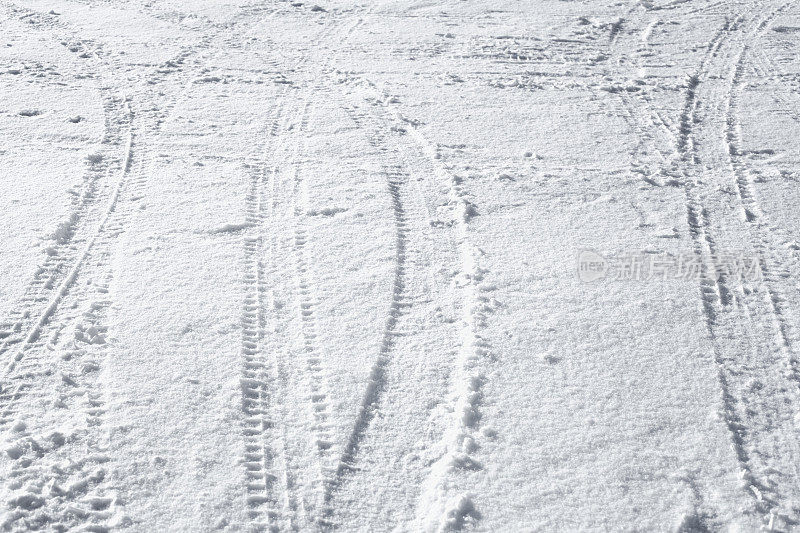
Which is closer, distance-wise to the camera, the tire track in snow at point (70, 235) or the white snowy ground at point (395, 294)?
the white snowy ground at point (395, 294)

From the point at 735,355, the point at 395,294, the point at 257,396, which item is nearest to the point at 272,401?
the point at 257,396

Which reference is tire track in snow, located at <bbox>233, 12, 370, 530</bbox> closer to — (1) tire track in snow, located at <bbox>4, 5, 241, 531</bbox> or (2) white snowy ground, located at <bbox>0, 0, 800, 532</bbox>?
(2) white snowy ground, located at <bbox>0, 0, 800, 532</bbox>

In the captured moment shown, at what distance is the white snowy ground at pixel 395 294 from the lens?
9.54 feet

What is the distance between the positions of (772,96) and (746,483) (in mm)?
4399

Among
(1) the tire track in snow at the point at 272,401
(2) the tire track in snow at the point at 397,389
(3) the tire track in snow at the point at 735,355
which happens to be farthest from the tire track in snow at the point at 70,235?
(3) the tire track in snow at the point at 735,355

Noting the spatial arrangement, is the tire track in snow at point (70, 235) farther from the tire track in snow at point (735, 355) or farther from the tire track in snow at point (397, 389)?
the tire track in snow at point (735, 355)

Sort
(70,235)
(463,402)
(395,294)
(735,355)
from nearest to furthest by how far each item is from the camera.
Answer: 1. (463,402)
2. (735,355)
3. (395,294)
4. (70,235)

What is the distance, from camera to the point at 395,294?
13.0ft

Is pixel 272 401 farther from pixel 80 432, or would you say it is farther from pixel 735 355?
pixel 735 355

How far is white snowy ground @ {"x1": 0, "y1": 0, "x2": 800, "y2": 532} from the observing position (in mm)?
A: 2908

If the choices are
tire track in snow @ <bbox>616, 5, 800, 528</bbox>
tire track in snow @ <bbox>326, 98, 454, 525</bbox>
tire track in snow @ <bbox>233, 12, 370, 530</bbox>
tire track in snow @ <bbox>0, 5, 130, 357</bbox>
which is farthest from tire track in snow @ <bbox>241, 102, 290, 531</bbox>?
tire track in snow @ <bbox>616, 5, 800, 528</bbox>

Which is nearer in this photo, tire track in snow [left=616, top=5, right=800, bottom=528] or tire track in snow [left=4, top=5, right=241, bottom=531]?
tire track in snow [left=4, top=5, right=241, bottom=531]

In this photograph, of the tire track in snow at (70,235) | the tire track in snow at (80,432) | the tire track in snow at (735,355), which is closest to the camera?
the tire track in snow at (80,432)

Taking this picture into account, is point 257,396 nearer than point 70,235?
Yes
